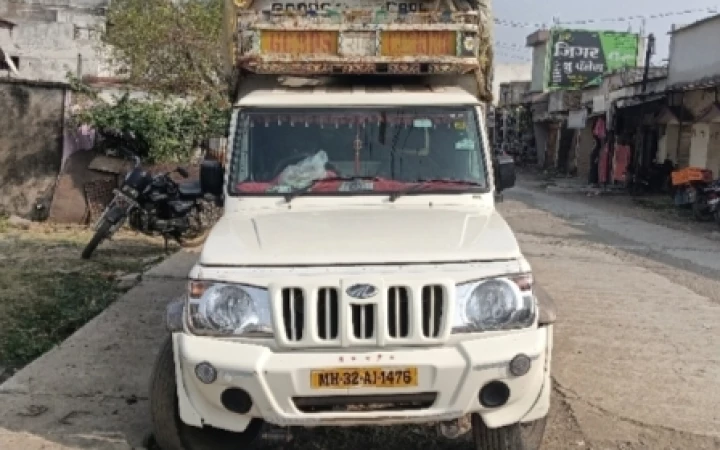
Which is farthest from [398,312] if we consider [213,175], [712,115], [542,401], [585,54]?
[585,54]

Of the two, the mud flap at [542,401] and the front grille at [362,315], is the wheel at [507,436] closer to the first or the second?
the mud flap at [542,401]

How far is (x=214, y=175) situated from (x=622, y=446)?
9.57 ft

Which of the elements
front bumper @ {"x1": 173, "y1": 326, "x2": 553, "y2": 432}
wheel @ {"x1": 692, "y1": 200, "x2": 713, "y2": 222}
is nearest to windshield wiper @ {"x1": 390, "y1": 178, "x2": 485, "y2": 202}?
front bumper @ {"x1": 173, "y1": 326, "x2": 553, "y2": 432}

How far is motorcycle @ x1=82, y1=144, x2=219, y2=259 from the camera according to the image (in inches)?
446

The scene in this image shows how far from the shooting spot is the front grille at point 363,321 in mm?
3891

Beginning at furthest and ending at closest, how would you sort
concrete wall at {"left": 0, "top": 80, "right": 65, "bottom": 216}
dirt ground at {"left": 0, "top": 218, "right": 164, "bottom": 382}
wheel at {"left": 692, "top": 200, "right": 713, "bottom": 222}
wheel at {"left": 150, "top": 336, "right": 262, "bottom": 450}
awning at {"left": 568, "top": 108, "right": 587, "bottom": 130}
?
awning at {"left": 568, "top": 108, "right": 587, "bottom": 130}
wheel at {"left": 692, "top": 200, "right": 713, "bottom": 222}
concrete wall at {"left": 0, "top": 80, "right": 65, "bottom": 216}
dirt ground at {"left": 0, "top": 218, "right": 164, "bottom": 382}
wheel at {"left": 150, "top": 336, "right": 262, "bottom": 450}

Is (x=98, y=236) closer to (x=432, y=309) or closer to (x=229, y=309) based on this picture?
(x=229, y=309)

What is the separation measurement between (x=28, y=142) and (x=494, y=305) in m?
11.6

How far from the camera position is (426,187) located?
16.9 ft

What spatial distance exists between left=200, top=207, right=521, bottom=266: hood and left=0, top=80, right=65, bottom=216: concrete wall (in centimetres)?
972

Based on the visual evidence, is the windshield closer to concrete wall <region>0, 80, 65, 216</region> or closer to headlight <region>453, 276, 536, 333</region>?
headlight <region>453, 276, 536, 333</region>

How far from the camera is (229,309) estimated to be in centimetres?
399

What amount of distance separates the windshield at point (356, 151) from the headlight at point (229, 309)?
50.4 inches

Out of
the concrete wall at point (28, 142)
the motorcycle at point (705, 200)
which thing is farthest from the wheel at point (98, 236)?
the motorcycle at point (705, 200)
